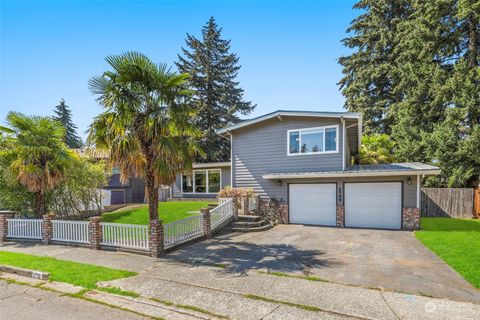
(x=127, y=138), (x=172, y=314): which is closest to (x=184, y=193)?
(x=127, y=138)

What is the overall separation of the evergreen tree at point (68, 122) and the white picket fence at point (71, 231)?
3829cm

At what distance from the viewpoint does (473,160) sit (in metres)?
18.1

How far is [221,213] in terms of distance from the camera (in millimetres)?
12109

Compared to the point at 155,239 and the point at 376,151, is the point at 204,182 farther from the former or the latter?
the point at 376,151

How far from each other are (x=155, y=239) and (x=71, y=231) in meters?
4.12

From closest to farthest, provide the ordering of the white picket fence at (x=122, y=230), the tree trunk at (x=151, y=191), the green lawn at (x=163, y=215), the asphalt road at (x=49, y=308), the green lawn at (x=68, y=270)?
the asphalt road at (x=49, y=308) → the green lawn at (x=68, y=270) → the tree trunk at (x=151, y=191) → the white picket fence at (x=122, y=230) → the green lawn at (x=163, y=215)

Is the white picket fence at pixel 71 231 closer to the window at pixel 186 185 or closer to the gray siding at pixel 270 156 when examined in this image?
the gray siding at pixel 270 156

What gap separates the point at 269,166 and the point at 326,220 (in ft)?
12.7

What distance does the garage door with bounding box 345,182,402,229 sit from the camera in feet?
40.2

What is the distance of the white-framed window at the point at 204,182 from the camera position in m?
20.5

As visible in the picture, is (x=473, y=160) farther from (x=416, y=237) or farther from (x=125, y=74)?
(x=125, y=74)

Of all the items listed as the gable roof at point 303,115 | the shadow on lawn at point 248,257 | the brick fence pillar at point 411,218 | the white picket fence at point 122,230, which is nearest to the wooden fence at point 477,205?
the brick fence pillar at point 411,218

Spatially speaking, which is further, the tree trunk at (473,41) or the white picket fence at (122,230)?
the tree trunk at (473,41)

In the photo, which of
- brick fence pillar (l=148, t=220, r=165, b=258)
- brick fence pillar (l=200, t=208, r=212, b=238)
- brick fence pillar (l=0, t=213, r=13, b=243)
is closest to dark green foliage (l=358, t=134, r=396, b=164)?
brick fence pillar (l=200, t=208, r=212, b=238)
